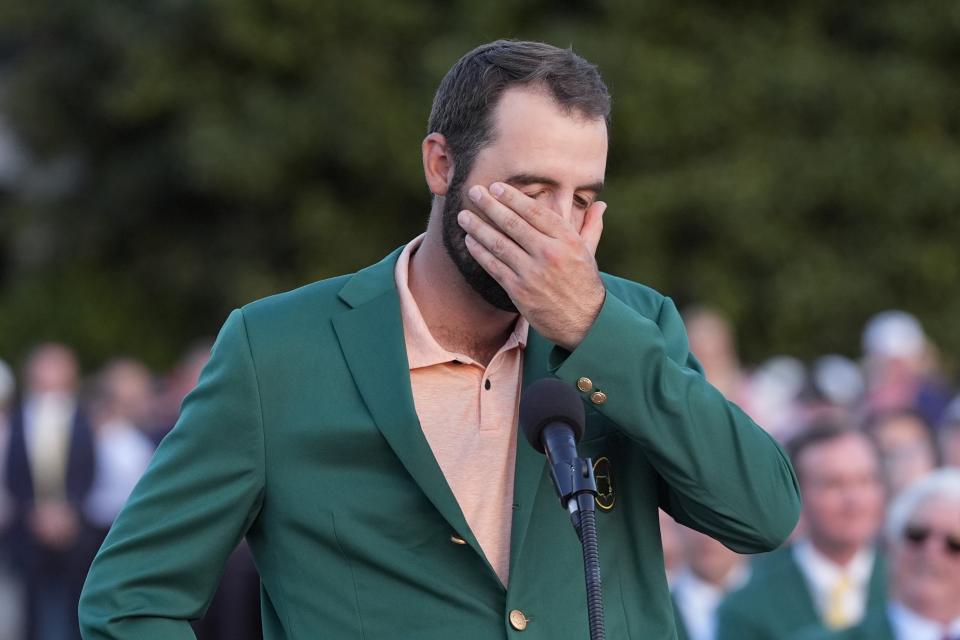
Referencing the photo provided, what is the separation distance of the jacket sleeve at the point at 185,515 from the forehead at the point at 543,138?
627 millimetres

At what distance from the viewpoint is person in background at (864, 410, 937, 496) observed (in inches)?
347

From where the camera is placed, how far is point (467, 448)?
11.6ft

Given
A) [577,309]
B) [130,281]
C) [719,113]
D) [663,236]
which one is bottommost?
[130,281]

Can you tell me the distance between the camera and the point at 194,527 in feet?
11.3

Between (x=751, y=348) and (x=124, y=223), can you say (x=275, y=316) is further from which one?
(x=124, y=223)

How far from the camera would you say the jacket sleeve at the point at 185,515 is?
3434mm

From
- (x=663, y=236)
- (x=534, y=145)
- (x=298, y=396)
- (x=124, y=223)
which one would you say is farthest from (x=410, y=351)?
(x=124, y=223)

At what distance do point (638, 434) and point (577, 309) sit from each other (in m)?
0.25

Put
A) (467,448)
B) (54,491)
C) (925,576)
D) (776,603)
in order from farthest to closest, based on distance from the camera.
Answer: (54,491) < (776,603) < (925,576) < (467,448)

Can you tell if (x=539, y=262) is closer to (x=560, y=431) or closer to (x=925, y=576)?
(x=560, y=431)

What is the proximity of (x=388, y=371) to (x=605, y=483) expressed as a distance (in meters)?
0.47

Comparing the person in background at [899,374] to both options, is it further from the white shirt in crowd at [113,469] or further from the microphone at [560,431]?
the microphone at [560,431]

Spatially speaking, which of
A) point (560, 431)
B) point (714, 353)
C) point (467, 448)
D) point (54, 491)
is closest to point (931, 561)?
point (467, 448)

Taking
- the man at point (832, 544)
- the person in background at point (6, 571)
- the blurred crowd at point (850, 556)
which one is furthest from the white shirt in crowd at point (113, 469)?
the man at point (832, 544)
